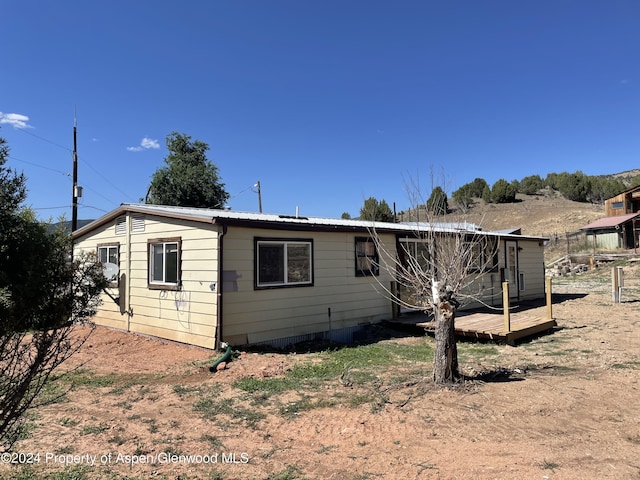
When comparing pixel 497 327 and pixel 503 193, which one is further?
pixel 503 193

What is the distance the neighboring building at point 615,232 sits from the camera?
32.8 metres

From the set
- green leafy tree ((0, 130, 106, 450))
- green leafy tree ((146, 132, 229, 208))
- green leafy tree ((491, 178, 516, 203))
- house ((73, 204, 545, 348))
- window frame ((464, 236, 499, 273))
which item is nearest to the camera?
green leafy tree ((0, 130, 106, 450))

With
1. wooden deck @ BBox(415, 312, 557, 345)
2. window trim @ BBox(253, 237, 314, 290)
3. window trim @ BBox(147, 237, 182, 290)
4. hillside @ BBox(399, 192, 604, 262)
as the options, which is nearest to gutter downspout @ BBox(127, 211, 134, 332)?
window trim @ BBox(147, 237, 182, 290)

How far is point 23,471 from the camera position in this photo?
3600 mm

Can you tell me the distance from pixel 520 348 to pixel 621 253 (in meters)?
27.6

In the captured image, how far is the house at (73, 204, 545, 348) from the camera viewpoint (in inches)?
327

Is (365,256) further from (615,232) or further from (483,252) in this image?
(615,232)

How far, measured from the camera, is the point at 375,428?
14.8 ft

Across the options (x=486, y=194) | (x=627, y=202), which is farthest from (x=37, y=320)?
(x=486, y=194)

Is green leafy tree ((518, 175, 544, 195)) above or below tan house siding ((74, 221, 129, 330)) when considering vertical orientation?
above

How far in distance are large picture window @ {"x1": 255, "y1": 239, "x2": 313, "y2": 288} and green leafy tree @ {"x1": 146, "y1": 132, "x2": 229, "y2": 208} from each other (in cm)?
1913

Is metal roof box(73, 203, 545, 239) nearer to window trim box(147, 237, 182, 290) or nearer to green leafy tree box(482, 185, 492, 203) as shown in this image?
window trim box(147, 237, 182, 290)

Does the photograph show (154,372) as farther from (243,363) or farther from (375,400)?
(375,400)

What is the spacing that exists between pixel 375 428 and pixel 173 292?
6081mm
